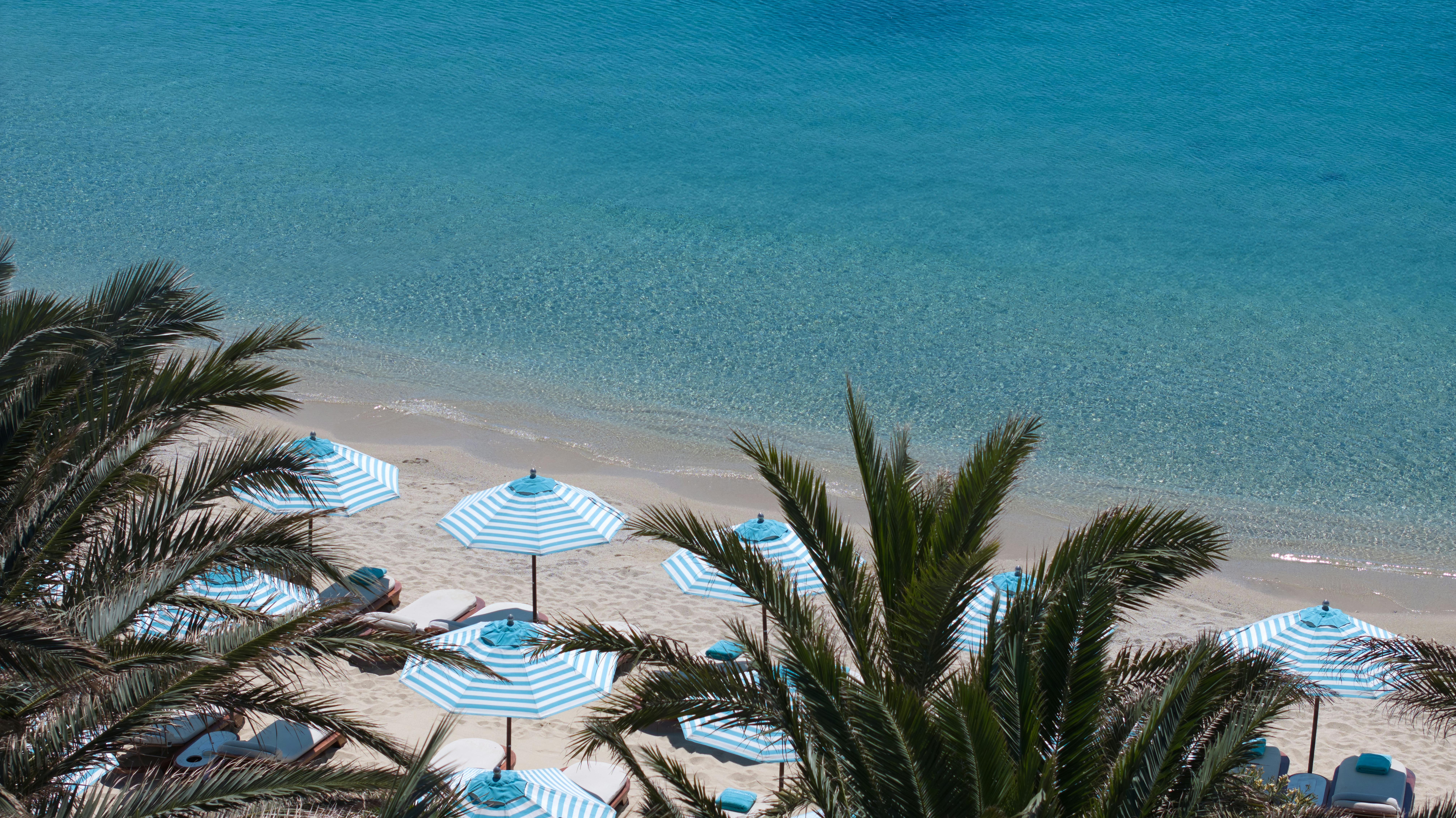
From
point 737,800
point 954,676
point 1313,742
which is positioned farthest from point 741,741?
point 1313,742

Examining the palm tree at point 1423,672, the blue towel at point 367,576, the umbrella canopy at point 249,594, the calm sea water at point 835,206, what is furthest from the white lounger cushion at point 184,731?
the calm sea water at point 835,206

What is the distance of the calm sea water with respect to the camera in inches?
763

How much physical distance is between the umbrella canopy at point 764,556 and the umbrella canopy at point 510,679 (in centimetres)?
148

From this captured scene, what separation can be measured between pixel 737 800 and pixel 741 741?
1.30 feet

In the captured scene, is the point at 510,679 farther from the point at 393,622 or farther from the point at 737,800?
the point at 393,622

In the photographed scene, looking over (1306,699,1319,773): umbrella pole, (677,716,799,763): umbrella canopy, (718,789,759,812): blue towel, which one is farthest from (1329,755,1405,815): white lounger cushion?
(718,789,759,812): blue towel

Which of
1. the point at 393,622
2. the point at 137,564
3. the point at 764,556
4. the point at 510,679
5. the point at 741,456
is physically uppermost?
the point at 137,564

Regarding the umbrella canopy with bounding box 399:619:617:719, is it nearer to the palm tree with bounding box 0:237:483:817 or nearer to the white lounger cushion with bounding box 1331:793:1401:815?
the palm tree with bounding box 0:237:483:817

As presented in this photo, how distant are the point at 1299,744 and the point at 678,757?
503 cm

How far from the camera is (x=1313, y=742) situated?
985 centimetres

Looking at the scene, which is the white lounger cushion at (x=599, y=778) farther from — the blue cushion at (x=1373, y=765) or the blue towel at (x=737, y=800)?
the blue cushion at (x=1373, y=765)

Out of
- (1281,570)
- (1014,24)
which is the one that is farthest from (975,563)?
(1014,24)

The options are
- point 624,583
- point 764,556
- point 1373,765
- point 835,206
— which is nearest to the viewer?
point 1373,765

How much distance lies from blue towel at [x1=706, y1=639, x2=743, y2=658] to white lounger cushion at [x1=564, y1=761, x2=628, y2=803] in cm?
113
